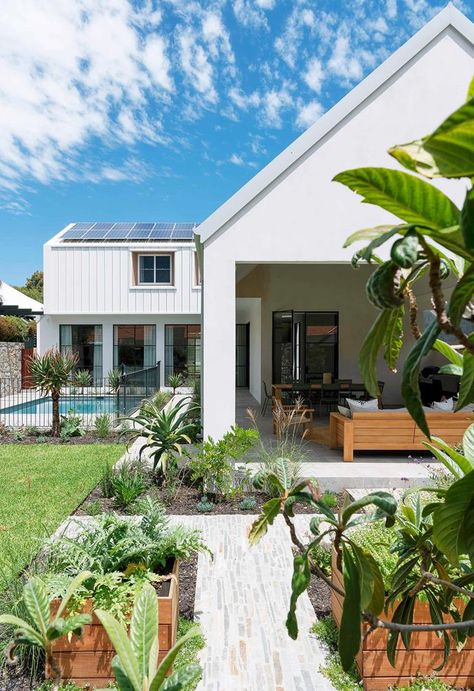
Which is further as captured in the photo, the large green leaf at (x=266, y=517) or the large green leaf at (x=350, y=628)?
the large green leaf at (x=266, y=517)

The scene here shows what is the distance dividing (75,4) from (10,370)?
20313 millimetres

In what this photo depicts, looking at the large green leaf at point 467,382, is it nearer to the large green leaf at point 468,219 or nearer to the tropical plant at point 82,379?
the large green leaf at point 468,219

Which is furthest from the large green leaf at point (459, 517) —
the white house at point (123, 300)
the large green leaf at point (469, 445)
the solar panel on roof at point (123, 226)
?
the solar panel on roof at point (123, 226)

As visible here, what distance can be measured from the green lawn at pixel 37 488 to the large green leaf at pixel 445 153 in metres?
4.16

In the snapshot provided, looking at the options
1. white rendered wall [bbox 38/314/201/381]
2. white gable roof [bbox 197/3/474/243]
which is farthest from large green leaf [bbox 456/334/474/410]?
white rendered wall [bbox 38/314/201/381]

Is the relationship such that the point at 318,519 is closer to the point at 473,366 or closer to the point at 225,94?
the point at 473,366

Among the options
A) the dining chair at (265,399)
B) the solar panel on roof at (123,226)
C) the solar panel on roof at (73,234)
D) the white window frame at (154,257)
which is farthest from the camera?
the solar panel on roof at (123,226)

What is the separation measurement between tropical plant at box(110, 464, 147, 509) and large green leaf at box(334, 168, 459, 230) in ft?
20.1

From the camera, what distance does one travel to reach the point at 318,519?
1437 mm

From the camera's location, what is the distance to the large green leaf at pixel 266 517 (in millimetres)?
1455

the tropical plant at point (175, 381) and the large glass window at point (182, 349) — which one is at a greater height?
the large glass window at point (182, 349)

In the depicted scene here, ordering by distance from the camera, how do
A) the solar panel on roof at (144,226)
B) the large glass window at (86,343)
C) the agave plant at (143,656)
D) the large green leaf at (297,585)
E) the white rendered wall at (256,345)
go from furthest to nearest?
the solar panel on roof at (144,226), the large glass window at (86,343), the white rendered wall at (256,345), the agave plant at (143,656), the large green leaf at (297,585)

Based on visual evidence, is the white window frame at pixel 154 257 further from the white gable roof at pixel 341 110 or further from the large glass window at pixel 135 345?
the white gable roof at pixel 341 110

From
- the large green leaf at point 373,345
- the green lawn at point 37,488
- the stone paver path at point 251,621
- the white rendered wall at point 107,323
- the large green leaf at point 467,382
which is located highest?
the white rendered wall at point 107,323
